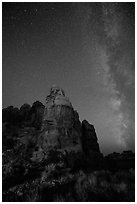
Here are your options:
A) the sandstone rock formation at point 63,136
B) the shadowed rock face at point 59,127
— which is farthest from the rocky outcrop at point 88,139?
the shadowed rock face at point 59,127

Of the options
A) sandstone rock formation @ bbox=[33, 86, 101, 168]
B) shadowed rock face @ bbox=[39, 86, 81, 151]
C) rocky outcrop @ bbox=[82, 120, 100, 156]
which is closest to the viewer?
sandstone rock formation @ bbox=[33, 86, 101, 168]

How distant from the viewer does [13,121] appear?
88.3 feet

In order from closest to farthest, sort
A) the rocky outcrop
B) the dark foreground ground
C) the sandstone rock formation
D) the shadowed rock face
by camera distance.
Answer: the dark foreground ground, the sandstone rock formation, the shadowed rock face, the rocky outcrop

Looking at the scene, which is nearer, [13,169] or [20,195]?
[20,195]

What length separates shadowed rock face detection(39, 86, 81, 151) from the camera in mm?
17375

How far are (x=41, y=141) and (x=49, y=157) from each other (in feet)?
11.0

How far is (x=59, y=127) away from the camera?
18.9 metres

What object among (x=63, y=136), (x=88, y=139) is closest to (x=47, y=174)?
(x=63, y=136)

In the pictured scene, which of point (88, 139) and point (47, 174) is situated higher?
point (88, 139)

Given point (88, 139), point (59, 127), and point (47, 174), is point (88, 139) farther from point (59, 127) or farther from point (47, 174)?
point (47, 174)

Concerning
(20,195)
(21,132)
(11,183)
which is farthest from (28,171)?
(21,132)

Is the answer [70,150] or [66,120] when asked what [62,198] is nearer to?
[70,150]

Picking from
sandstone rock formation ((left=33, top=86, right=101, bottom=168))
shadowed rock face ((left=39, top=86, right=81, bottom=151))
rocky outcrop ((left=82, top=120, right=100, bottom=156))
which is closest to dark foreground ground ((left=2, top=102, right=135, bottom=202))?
sandstone rock formation ((left=33, top=86, right=101, bottom=168))

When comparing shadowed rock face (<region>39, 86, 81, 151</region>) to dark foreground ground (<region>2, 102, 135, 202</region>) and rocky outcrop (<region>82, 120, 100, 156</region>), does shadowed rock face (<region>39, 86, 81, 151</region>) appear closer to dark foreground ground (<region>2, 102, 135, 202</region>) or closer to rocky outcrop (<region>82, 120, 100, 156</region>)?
dark foreground ground (<region>2, 102, 135, 202</region>)
